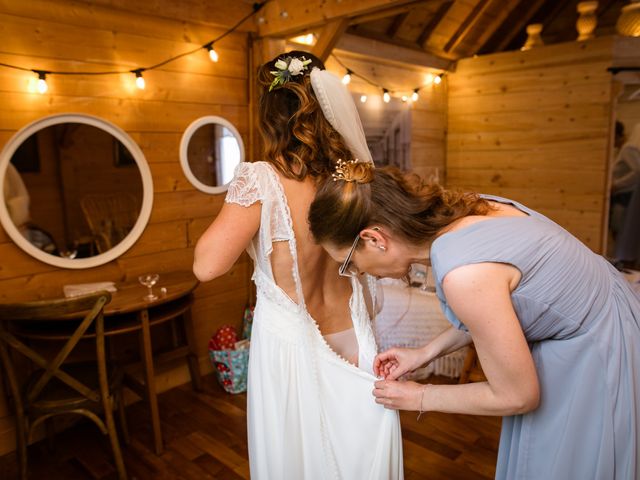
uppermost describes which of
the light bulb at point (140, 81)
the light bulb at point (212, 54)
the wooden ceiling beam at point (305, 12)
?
the wooden ceiling beam at point (305, 12)

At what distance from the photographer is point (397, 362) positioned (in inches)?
49.4

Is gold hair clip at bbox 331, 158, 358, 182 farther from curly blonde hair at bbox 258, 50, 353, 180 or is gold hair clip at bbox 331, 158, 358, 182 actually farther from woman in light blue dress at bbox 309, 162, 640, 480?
curly blonde hair at bbox 258, 50, 353, 180

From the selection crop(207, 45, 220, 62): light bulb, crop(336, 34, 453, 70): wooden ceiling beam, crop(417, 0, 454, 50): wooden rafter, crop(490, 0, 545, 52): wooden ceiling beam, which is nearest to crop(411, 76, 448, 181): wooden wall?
crop(336, 34, 453, 70): wooden ceiling beam

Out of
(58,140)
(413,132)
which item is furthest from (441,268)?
(413,132)

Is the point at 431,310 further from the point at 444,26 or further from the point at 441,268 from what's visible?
the point at 444,26

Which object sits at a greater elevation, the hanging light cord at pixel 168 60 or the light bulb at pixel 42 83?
the hanging light cord at pixel 168 60

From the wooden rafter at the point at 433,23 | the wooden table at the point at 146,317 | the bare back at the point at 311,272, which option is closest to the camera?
the bare back at the point at 311,272

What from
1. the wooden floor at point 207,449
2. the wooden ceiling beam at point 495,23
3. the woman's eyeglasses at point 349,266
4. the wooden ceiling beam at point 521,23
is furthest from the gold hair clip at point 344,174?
the wooden ceiling beam at point 521,23

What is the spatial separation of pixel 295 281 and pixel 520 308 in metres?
0.65

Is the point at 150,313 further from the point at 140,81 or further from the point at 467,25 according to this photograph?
the point at 467,25

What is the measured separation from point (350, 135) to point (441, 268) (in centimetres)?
66

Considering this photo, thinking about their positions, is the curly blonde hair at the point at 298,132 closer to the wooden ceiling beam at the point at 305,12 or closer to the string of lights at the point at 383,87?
the wooden ceiling beam at the point at 305,12

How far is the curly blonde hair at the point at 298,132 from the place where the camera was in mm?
1368

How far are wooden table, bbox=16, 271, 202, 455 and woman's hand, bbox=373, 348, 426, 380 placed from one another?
1319 millimetres
